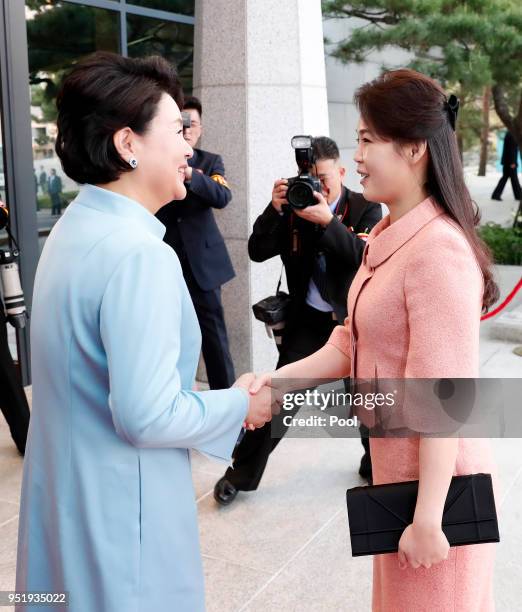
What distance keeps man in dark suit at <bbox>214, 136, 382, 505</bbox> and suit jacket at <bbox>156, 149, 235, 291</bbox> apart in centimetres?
82

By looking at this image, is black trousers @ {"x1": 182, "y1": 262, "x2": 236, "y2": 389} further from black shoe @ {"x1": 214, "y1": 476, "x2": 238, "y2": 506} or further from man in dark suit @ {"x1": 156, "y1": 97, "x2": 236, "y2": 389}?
black shoe @ {"x1": 214, "y1": 476, "x2": 238, "y2": 506}

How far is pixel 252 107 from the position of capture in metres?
4.96

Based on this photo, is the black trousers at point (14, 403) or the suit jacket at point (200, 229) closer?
the black trousers at point (14, 403)

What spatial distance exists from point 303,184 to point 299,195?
54 millimetres

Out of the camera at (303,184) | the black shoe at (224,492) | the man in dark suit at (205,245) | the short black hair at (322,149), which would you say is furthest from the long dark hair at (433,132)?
the man in dark suit at (205,245)

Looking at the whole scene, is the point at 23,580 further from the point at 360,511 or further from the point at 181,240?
the point at 181,240

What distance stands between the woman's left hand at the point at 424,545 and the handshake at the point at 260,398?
0.44m

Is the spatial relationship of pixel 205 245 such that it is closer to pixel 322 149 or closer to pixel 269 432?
pixel 322 149

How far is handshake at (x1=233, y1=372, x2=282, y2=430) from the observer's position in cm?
182

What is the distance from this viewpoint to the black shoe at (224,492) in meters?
3.55

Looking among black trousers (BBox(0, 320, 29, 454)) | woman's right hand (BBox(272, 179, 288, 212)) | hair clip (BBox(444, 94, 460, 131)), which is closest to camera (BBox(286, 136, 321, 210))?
woman's right hand (BBox(272, 179, 288, 212))

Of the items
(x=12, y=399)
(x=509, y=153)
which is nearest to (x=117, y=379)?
(x=12, y=399)

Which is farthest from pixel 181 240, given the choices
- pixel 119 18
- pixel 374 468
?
pixel 374 468

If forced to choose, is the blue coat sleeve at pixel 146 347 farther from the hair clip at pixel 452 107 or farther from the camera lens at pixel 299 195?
the camera lens at pixel 299 195
